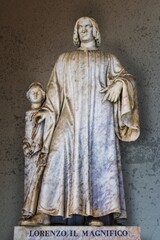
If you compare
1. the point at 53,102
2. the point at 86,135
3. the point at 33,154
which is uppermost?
the point at 53,102

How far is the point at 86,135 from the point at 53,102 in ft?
1.39

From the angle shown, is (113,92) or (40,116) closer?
(113,92)

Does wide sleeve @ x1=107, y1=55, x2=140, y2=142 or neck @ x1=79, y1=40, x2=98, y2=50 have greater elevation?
neck @ x1=79, y1=40, x2=98, y2=50

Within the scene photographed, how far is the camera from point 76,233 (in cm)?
409

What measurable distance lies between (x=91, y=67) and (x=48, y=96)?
1.38ft

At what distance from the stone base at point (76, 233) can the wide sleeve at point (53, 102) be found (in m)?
0.64

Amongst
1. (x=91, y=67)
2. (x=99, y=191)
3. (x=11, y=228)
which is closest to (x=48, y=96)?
(x=91, y=67)

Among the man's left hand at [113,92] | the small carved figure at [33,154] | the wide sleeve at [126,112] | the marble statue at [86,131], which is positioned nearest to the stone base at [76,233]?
the marble statue at [86,131]

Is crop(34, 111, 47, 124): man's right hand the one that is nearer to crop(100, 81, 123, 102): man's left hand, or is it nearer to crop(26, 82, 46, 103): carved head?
crop(26, 82, 46, 103): carved head

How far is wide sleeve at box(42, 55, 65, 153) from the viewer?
14.7 feet

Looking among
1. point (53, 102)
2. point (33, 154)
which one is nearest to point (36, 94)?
point (53, 102)

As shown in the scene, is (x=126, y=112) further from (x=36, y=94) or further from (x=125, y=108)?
(x=36, y=94)

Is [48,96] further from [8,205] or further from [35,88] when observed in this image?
[8,205]

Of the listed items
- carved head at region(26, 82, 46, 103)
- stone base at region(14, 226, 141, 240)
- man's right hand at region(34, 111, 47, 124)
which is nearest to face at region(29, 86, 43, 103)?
carved head at region(26, 82, 46, 103)
